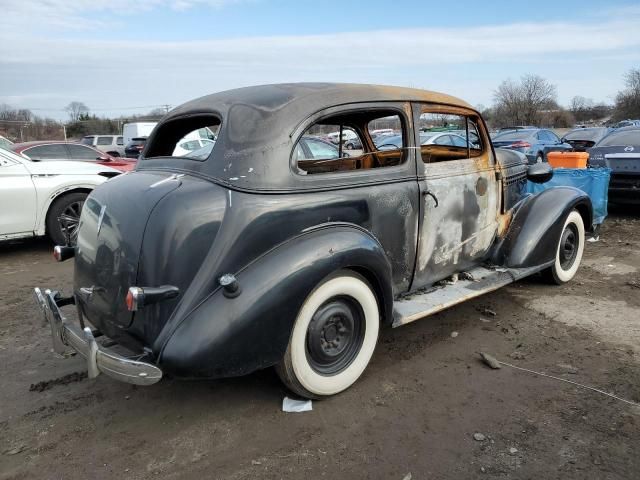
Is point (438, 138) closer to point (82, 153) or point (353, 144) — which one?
point (353, 144)

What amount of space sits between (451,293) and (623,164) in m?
5.95

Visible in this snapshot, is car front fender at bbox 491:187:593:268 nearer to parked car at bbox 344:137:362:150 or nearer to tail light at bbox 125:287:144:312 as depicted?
parked car at bbox 344:137:362:150

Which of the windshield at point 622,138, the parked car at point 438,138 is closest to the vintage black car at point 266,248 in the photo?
the parked car at point 438,138

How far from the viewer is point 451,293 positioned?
12.3 ft

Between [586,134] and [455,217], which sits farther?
[586,134]

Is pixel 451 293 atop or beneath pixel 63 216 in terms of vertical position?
beneath

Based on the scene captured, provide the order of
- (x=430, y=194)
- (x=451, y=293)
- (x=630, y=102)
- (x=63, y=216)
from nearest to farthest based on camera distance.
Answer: (x=430, y=194) < (x=451, y=293) < (x=63, y=216) < (x=630, y=102)

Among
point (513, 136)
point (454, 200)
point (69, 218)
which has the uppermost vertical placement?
point (513, 136)

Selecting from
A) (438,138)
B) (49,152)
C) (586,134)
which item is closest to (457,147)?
(438,138)

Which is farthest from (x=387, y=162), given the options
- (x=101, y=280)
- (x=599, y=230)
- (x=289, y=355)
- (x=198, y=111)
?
(x=599, y=230)

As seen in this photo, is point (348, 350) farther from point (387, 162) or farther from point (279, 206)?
point (387, 162)

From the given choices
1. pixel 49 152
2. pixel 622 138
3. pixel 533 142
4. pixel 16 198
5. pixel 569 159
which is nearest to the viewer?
pixel 16 198

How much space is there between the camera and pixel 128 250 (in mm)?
2715

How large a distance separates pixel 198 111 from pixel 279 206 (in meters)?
1.13
